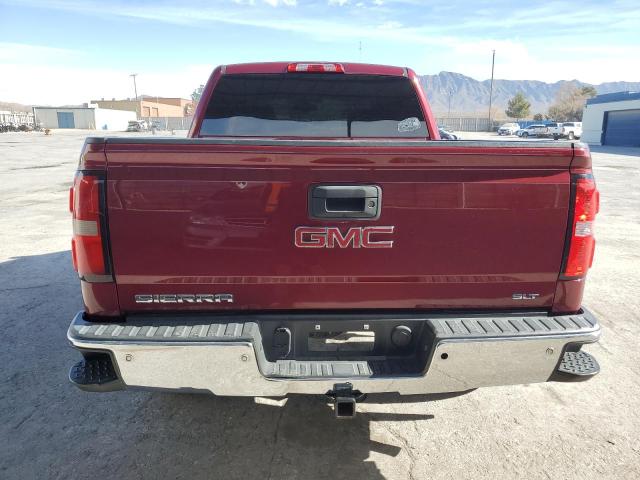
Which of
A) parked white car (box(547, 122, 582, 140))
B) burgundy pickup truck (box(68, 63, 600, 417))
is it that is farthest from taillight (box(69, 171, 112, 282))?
parked white car (box(547, 122, 582, 140))

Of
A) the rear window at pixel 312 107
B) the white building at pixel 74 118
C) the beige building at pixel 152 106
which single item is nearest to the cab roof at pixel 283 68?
the rear window at pixel 312 107

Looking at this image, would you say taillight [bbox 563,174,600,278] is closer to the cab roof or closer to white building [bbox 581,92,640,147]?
the cab roof

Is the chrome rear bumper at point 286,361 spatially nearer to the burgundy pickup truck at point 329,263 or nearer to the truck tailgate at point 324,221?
the burgundy pickup truck at point 329,263

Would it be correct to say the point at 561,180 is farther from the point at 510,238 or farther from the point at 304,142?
the point at 304,142

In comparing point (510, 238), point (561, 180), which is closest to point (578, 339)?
point (510, 238)

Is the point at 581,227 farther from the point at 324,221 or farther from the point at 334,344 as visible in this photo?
the point at 334,344

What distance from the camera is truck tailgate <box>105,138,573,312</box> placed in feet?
7.22

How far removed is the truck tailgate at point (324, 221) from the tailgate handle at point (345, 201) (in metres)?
0.03

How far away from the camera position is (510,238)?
2.35 metres

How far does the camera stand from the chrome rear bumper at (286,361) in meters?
2.18

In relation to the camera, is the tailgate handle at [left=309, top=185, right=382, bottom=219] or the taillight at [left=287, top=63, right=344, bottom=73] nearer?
the tailgate handle at [left=309, top=185, right=382, bottom=219]

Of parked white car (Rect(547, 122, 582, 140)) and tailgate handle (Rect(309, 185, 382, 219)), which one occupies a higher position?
tailgate handle (Rect(309, 185, 382, 219))

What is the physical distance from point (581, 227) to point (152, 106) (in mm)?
118061

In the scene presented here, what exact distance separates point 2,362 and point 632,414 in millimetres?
4777
